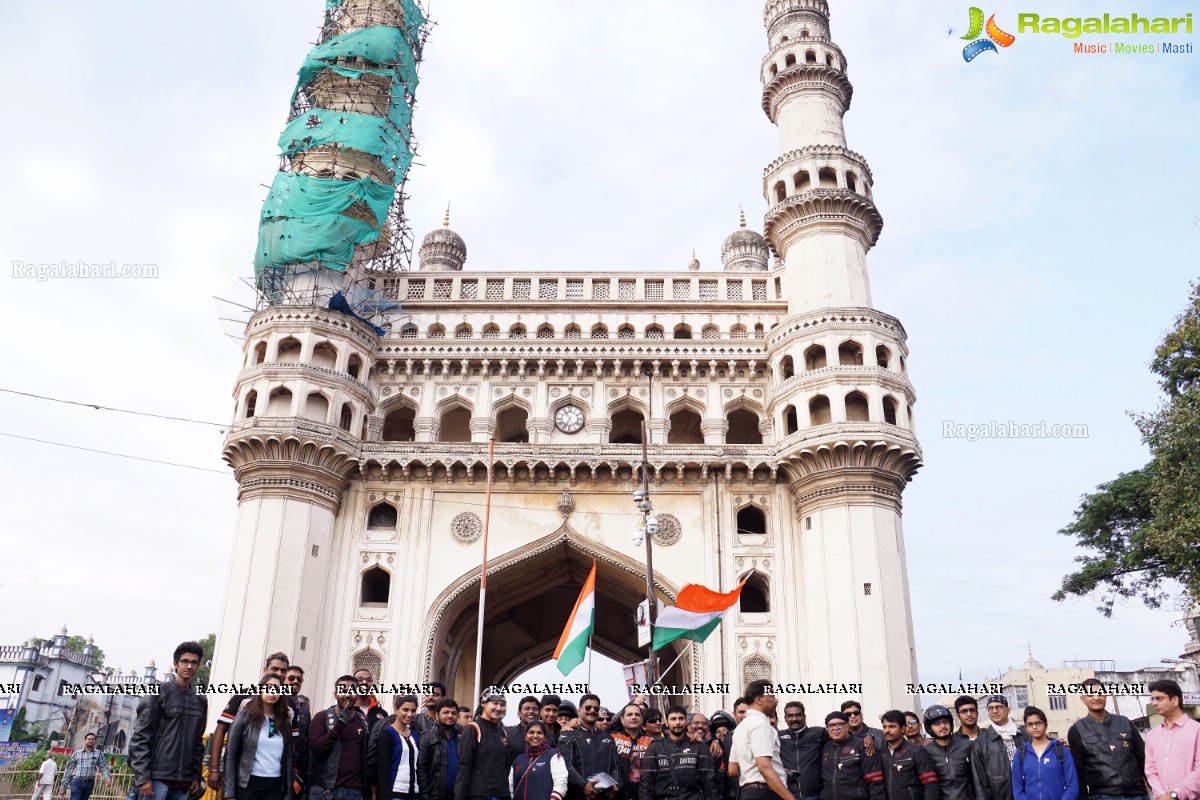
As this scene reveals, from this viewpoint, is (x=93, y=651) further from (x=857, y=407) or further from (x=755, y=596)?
(x=857, y=407)

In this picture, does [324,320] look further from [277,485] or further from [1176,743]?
[1176,743]

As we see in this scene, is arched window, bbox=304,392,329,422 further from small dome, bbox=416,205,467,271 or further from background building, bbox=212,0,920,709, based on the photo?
small dome, bbox=416,205,467,271

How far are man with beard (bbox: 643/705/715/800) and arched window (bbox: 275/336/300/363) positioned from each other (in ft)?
69.7

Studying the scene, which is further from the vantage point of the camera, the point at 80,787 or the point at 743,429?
the point at 743,429

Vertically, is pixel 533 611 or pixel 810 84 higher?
pixel 810 84

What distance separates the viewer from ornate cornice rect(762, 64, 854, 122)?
1316 inches

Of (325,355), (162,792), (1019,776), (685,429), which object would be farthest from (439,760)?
(685,429)

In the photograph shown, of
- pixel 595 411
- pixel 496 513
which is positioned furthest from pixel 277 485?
pixel 595 411

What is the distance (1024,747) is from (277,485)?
2084 cm

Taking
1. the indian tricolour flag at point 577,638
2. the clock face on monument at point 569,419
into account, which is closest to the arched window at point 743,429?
the clock face on monument at point 569,419

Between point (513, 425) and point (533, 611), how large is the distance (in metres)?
6.74

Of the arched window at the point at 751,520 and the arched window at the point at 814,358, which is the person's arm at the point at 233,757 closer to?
Result: the arched window at the point at 751,520

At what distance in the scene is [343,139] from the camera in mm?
31688

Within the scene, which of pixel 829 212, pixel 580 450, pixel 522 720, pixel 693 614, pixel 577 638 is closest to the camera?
pixel 522 720
